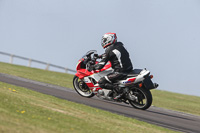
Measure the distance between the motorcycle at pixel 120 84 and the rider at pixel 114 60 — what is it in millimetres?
146

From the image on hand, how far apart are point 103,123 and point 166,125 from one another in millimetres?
2487

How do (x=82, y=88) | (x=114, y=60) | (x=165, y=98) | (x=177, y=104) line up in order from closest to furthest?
1. (x=114, y=60)
2. (x=82, y=88)
3. (x=177, y=104)
4. (x=165, y=98)

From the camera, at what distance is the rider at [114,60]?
10.9 m

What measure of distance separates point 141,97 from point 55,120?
478 centimetres

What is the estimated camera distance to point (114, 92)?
11.4 metres

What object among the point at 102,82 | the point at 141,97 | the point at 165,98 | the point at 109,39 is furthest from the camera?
the point at 165,98

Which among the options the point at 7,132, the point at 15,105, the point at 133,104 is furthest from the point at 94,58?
the point at 7,132

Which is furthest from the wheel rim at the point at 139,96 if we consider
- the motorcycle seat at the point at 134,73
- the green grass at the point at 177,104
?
the green grass at the point at 177,104

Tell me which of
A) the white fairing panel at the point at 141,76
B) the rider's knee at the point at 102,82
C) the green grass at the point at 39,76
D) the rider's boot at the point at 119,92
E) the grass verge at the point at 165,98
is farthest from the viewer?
the green grass at the point at 39,76

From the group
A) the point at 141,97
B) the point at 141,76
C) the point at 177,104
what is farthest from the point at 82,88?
the point at 177,104

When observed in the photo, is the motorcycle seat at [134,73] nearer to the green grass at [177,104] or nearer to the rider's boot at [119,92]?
the rider's boot at [119,92]

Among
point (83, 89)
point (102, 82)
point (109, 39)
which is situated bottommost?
point (83, 89)

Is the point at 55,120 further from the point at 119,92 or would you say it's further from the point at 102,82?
the point at 102,82

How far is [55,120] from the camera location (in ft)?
21.9
